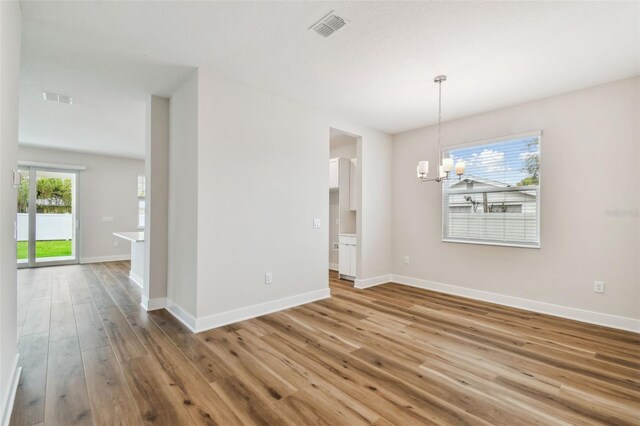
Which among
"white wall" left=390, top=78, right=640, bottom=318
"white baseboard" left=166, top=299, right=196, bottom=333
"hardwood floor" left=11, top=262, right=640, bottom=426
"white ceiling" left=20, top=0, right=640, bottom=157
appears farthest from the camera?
"white wall" left=390, top=78, right=640, bottom=318

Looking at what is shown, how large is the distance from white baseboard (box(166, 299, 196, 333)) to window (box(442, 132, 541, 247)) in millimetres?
3795

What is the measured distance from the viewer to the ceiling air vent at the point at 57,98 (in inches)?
148

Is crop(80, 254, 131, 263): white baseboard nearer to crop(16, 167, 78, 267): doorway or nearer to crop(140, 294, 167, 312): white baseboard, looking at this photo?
crop(16, 167, 78, 267): doorway

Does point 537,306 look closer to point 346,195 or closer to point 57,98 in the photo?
point 346,195

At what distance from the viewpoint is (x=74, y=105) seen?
4168mm

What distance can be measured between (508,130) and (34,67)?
5.71m

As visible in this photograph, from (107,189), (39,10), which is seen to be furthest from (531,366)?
(107,189)

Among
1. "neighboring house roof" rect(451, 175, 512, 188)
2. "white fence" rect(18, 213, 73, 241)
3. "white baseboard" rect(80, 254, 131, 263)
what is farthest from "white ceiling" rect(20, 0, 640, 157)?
"white baseboard" rect(80, 254, 131, 263)

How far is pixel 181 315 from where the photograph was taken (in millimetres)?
3314

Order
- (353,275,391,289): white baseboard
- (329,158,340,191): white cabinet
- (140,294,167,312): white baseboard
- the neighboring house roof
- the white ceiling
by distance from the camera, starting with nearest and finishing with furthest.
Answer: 1. the white ceiling
2. (140,294,167,312): white baseboard
3. the neighboring house roof
4. (353,275,391,289): white baseboard
5. (329,158,340,191): white cabinet

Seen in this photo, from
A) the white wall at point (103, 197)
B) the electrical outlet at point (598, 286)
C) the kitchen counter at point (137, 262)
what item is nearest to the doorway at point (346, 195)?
the electrical outlet at point (598, 286)

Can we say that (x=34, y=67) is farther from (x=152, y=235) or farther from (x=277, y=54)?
(x=277, y=54)

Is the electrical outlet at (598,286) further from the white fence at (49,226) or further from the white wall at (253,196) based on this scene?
the white fence at (49,226)

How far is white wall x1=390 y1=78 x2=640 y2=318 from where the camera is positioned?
124 inches
